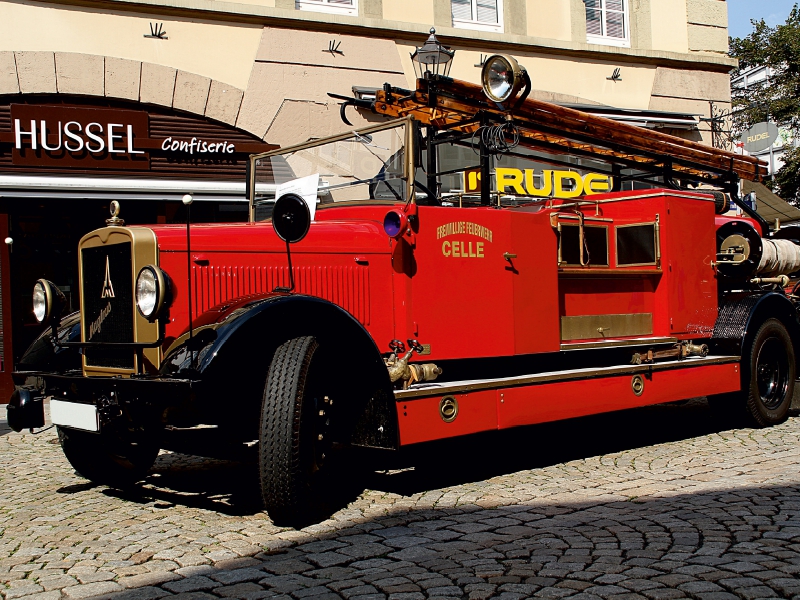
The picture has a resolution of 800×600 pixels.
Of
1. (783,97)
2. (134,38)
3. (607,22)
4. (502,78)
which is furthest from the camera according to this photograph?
(783,97)

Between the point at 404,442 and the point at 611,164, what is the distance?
12.8 feet

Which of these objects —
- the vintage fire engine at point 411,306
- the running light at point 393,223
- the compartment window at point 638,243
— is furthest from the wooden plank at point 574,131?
the running light at point 393,223

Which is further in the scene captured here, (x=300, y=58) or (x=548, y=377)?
(x=300, y=58)

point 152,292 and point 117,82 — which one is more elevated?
point 117,82

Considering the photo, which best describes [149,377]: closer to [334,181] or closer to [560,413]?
[334,181]

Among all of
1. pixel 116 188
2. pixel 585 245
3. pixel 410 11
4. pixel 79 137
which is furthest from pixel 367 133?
pixel 410 11

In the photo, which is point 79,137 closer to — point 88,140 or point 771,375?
point 88,140

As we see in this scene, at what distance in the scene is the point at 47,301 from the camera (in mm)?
4977

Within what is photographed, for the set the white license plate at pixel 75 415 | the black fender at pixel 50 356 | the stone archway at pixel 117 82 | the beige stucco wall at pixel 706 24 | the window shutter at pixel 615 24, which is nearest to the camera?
the white license plate at pixel 75 415

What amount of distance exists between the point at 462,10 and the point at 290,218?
9702mm

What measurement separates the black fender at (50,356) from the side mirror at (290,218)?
5.64ft

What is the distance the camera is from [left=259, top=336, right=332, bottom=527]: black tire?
13.0ft

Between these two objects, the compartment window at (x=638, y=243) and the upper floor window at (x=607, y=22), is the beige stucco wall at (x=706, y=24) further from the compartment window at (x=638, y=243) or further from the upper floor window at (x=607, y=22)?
the compartment window at (x=638, y=243)

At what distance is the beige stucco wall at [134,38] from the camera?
33.0 feet
